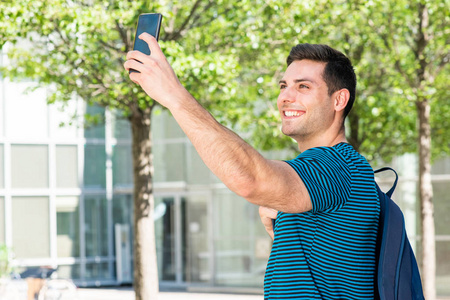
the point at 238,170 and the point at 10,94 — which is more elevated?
the point at 10,94

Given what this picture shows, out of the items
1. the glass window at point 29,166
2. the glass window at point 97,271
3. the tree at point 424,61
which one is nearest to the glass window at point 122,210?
the glass window at point 97,271

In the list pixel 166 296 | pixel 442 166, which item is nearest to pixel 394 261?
pixel 442 166

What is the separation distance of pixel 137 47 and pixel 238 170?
350 mm

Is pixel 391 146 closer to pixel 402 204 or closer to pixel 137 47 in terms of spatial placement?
pixel 402 204

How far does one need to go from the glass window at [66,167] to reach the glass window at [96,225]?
66 cm

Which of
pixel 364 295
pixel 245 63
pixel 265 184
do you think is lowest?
pixel 364 295

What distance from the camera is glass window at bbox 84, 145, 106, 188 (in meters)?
19.1

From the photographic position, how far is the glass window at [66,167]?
1866 centimetres

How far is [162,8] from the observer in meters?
7.98

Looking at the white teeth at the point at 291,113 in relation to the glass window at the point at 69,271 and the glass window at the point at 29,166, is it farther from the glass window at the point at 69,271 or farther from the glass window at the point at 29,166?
the glass window at the point at 69,271

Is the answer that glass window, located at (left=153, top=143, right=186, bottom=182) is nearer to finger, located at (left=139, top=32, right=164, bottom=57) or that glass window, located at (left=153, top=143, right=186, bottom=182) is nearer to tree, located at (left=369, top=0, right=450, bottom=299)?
tree, located at (left=369, top=0, right=450, bottom=299)

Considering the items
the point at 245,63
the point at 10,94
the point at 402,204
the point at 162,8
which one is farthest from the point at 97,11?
the point at 10,94

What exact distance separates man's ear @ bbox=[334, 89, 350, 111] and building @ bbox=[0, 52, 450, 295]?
14.7m

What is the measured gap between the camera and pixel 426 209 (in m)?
10.0
